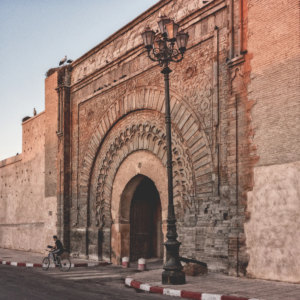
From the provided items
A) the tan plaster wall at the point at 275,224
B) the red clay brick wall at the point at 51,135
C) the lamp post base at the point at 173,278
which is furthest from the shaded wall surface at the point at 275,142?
the red clay brick wall at the point at 51,135

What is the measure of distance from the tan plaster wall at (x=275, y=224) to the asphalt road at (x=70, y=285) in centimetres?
211

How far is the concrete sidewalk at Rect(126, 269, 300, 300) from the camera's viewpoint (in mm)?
6203

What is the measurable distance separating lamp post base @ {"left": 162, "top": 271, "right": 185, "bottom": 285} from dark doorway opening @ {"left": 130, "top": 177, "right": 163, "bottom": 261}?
5249mm

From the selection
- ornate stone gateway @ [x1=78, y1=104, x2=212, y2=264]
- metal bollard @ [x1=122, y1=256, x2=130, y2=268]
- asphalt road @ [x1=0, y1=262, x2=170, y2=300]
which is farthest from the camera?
metal bollard @ [x1=122, y1=256, x2=130, y2=268]

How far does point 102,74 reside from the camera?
13852 mm

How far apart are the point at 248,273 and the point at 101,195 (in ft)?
21.0

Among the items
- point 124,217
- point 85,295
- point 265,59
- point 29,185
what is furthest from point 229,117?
point 29,185

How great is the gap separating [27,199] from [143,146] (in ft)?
29.7

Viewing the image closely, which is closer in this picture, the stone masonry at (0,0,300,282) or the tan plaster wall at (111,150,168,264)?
the stone masonry at (0,0,300,282)

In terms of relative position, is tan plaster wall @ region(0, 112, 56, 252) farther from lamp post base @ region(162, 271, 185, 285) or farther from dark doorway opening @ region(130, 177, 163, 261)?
lamp post base @ region(162, 271, 185, 285)

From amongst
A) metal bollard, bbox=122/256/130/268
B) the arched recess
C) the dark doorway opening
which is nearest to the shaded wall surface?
the arched recess

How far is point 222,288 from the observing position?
6914mm

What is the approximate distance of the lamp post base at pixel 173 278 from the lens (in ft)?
24.5

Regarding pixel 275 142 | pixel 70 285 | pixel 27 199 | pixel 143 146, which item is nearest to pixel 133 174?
pixel 143 146
